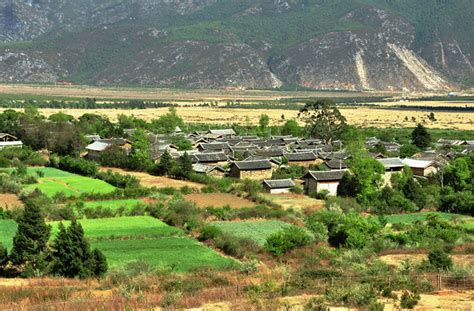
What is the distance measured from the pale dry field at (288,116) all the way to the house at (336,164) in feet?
138

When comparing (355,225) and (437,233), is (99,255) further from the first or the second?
(437,233)

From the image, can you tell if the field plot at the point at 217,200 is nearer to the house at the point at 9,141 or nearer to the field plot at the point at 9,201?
the field plot at the point at 9,201

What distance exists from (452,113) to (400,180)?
82.5m

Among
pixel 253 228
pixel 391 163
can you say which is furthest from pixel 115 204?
pixel 391 163

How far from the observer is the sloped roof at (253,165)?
164 feet

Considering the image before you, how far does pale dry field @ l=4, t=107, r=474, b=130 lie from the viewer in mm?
99812

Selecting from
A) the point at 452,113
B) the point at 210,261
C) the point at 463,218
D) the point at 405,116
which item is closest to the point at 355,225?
the point at 210,261

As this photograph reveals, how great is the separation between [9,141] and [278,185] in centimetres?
3179

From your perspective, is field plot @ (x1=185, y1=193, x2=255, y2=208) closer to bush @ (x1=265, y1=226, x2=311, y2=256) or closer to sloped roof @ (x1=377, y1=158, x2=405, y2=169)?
bush @ (x1=265, y1=226, x2=311, y2=256)

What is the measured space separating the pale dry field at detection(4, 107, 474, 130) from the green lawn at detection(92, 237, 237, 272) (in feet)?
212

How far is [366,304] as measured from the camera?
747 inches

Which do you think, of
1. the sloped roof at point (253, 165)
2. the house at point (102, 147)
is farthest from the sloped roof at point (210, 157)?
the house at point (102, 147)

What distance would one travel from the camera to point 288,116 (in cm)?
11431

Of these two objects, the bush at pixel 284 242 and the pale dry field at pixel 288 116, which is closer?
the bush at pixel 284 242
